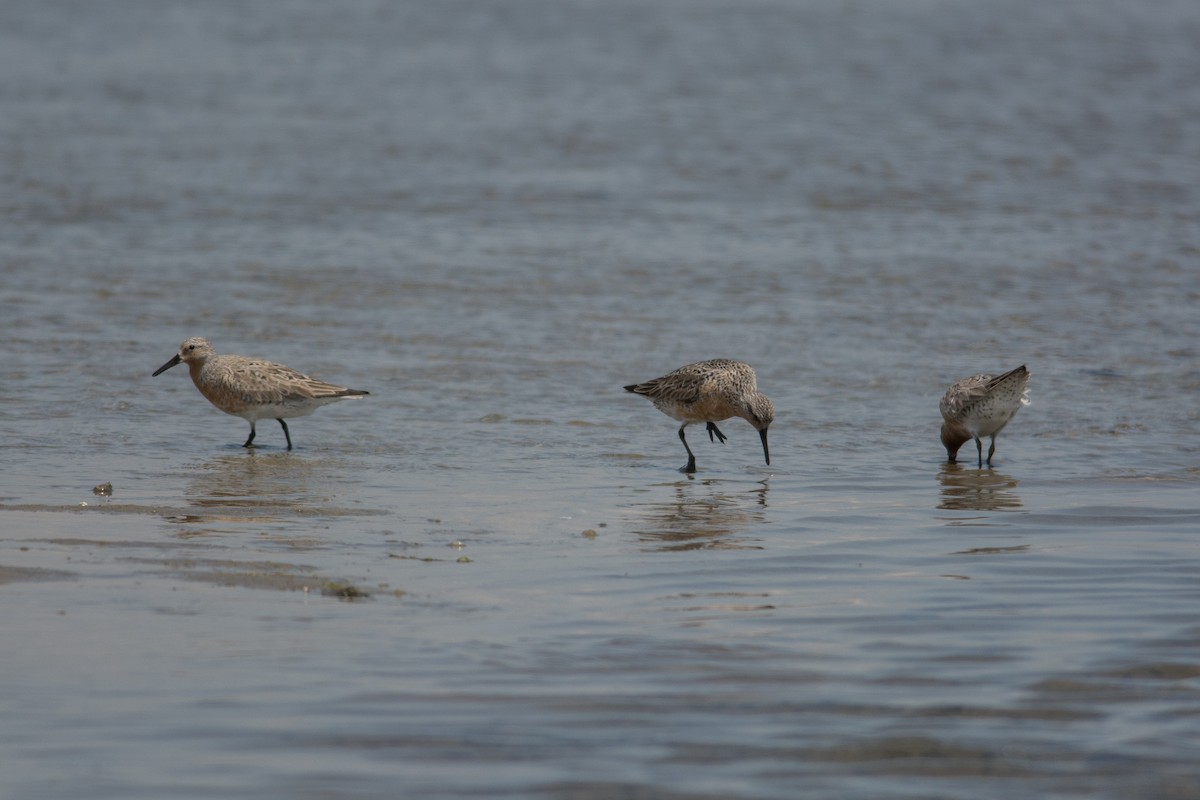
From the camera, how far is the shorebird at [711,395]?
10.2 meters

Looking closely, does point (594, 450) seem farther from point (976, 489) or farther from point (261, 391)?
point (976, 489)

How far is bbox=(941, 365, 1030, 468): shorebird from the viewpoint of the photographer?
1026cm

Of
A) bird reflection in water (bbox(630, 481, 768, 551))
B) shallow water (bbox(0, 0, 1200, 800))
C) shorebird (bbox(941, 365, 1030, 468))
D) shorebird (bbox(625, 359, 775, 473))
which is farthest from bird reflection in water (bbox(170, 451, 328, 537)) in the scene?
shorebird (bbox(941, 365, 1030, 468))

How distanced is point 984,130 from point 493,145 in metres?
7.87

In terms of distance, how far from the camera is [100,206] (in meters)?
18.9

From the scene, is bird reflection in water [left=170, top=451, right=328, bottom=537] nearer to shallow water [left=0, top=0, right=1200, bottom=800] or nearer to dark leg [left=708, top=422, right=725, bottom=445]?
shallow water [left=0, top=0, right=1200, bottom=800]

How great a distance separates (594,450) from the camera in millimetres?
10266

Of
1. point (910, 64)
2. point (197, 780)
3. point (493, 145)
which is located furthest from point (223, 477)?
point (910, 64)

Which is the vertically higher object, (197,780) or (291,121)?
(291,121)

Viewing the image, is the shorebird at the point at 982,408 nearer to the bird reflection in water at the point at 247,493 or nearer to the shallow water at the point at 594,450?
the shallow water at the point at 594,450

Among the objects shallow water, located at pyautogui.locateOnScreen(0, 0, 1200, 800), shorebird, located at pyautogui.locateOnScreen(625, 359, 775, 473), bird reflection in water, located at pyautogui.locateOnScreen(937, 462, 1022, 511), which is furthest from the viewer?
shorebird, located at pyautogui.locateOnScreen(625, 359, 775, 473)

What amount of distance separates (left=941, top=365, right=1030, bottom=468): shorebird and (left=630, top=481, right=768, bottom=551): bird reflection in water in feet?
5.42

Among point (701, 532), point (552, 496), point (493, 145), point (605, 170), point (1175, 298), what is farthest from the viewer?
point (493, 145)

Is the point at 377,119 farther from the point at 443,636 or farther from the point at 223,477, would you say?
the point at 443,636
